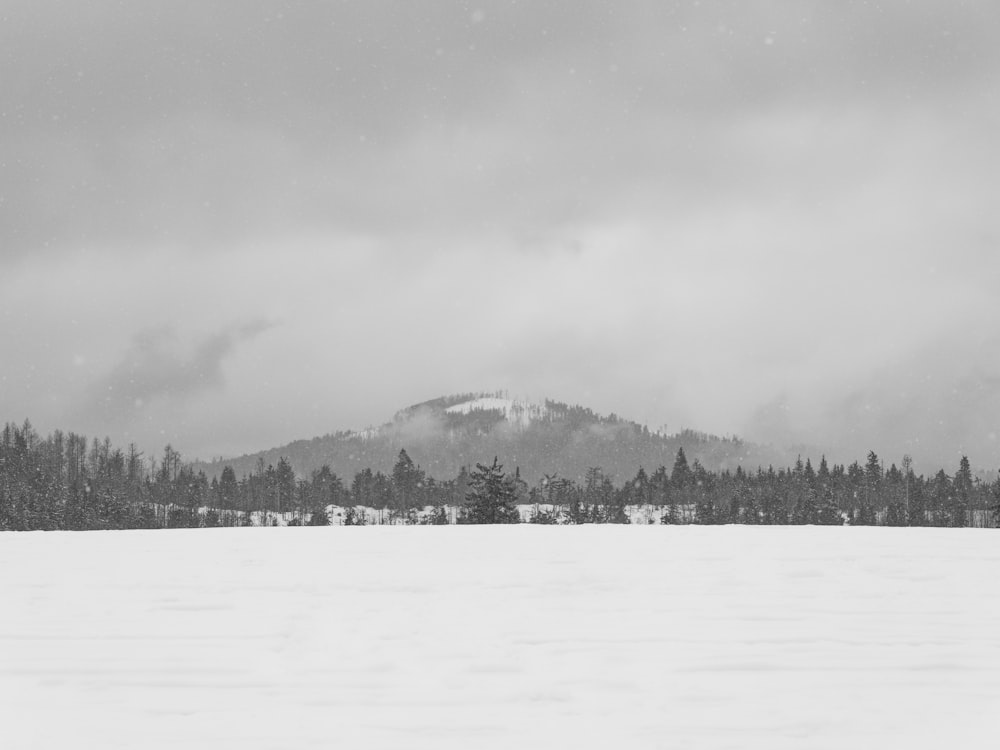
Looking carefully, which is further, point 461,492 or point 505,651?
point 461,492

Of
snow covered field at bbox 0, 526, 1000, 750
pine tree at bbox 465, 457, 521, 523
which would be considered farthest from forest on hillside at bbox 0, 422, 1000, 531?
snow covered field at bbox 0, 526, 1000, 750

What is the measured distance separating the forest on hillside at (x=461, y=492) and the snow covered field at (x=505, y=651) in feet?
299

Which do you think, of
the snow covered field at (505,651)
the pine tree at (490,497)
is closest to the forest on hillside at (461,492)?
the pine tree at (490,497)

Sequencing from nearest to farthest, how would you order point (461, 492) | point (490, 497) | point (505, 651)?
point (505, 651), point (490, 497), point (461, 492)

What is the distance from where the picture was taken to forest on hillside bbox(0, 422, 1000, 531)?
105m

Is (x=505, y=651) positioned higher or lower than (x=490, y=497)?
higher

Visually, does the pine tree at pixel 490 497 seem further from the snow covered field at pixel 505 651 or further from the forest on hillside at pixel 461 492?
the forest on hillside at pixel 461 492

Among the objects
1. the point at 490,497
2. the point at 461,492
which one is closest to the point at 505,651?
the point at 490,497

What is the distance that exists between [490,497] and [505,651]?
33.5 meters

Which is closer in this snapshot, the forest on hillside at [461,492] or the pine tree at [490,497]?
the pine tree at [490,497]

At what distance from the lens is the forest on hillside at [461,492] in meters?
105

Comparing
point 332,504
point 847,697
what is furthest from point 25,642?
point 332,504

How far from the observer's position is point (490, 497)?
131ft

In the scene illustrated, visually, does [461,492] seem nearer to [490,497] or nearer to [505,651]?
[490,497]
